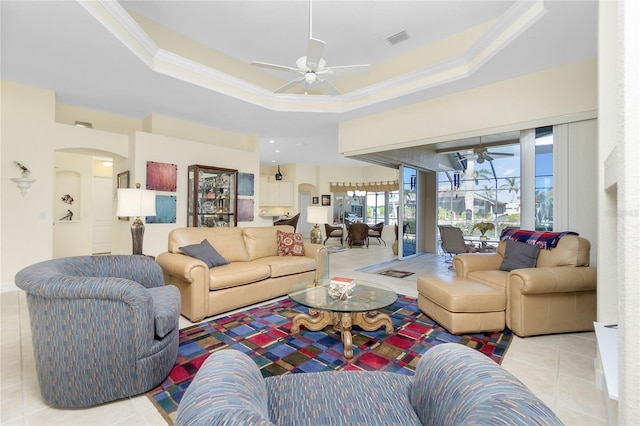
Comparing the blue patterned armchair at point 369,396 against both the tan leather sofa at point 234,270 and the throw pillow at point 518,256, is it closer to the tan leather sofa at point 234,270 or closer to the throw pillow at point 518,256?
the tan leather sofa at point 234,270

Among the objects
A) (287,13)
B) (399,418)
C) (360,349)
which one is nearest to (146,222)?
(287,13)

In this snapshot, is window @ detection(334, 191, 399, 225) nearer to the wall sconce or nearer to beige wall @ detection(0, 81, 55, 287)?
beige wall @ detection(0, 81, 55, 287)

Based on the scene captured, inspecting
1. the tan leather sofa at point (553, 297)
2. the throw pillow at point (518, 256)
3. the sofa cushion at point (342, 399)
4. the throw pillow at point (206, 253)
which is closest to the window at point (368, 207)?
the throw pillow at point (518, 256)

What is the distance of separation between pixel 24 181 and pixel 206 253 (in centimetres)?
312

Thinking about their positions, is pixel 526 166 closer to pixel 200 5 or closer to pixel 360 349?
pixel 360 349

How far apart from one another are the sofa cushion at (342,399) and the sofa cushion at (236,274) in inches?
80.5

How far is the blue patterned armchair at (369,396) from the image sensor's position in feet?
1.97

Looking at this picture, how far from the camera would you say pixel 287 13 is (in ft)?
11.2

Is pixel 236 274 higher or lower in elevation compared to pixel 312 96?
lower

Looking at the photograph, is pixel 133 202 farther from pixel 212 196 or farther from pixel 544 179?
pixel 544 179

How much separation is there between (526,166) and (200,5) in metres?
4.67

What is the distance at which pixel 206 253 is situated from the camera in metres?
3.38

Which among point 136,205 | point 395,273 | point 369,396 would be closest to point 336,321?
point 369,396

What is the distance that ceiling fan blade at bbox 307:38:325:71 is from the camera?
2.49 m
